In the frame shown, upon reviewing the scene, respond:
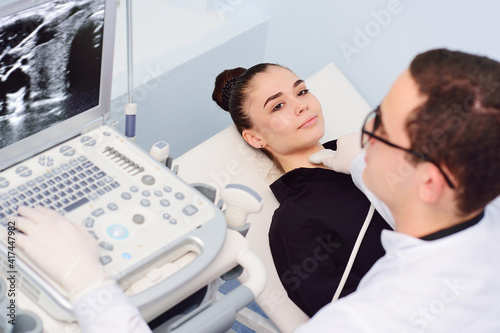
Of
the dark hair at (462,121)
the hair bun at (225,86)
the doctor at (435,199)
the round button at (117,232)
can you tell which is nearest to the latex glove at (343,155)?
the hair bun at (225,86)

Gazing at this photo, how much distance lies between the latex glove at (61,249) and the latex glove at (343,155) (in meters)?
0.81

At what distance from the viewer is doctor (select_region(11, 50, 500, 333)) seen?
0.89m

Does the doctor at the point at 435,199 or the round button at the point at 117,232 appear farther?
the round button at the point at 117,232

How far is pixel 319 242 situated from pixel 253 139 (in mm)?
435

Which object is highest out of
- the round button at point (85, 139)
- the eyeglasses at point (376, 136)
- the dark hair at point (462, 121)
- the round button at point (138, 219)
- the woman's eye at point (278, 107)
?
the dark hair at point (462, 121)

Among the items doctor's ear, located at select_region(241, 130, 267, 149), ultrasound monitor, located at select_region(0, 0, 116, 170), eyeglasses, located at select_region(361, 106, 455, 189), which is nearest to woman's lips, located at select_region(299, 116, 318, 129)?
doctor's ear, located at select_region(241, 130, 267, 149)

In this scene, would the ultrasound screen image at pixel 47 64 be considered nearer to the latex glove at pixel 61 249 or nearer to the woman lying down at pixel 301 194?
the latex glove at pixel 61 249

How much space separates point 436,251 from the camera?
100cm

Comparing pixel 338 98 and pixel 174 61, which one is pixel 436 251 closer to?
pixel 338 98

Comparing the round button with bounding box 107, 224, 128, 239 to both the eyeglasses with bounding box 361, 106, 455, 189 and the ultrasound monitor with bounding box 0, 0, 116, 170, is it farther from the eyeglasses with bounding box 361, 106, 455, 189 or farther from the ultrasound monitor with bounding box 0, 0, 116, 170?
the eyeglasses with bounding box 361, 106, 455, 189

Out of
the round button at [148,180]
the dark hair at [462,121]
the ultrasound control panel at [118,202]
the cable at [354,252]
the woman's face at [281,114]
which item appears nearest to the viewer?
the dark hair at [462,121]

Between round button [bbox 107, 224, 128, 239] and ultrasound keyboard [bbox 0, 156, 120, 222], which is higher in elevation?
ultrasound keyboard [bbox 0, 156, 120, 222]

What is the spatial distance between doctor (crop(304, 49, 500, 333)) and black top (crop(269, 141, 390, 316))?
1.18ft

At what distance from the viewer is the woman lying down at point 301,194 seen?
144 cm
